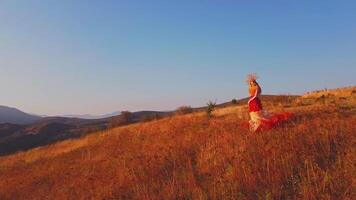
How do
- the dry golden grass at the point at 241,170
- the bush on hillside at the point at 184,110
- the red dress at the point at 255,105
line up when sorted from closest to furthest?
the dry golden grass at the point at 241,170 < the red dress at the point at 255,105 < the bush on hillside at the point at 184,110

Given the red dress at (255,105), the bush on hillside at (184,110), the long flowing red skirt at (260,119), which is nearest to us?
the long flowing red skirt at (260,119)

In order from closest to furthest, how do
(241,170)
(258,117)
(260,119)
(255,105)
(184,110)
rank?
1. (241,170)
2. (260,119)
3. (258,117)
4. (255,105)
5. (184,110)

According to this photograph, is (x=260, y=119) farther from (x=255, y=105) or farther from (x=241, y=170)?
(x=241, y=170)

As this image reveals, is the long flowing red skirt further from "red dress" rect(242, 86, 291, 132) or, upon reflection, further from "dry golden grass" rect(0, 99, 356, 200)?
"dry golden grass" rect(0, 99, 356, 200)

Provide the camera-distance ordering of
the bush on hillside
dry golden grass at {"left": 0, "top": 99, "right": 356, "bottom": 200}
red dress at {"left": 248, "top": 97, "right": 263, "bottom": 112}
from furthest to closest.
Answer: the bush on hillside < red dress at {"left": 248, "top": 97, "right": 263, "bottom": 112} < dry golden grass at {"left": 0, "top": 99, "right": 356, "bottom": 200}

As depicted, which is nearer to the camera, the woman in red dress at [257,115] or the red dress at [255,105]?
the woman in red dress at [257,115]

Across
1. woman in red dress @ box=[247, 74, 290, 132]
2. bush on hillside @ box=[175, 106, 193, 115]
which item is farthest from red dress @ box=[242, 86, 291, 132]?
bush on hillside @ box=[175, 106, 193, 115]

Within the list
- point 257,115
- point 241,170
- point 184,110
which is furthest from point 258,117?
point 184,110

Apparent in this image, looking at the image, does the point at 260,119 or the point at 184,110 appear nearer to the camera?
the point at 260,119

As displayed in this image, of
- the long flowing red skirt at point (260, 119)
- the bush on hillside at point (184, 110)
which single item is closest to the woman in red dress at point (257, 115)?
the long flowing red skirt at point (260, 119)

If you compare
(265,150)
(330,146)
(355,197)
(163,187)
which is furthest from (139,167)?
(355,197)

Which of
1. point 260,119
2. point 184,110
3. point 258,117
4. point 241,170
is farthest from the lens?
point 184,110

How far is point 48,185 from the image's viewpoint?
1297cm

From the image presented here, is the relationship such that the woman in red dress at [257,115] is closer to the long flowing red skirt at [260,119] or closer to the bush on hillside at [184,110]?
the long flowing red skirt at [260,119]
